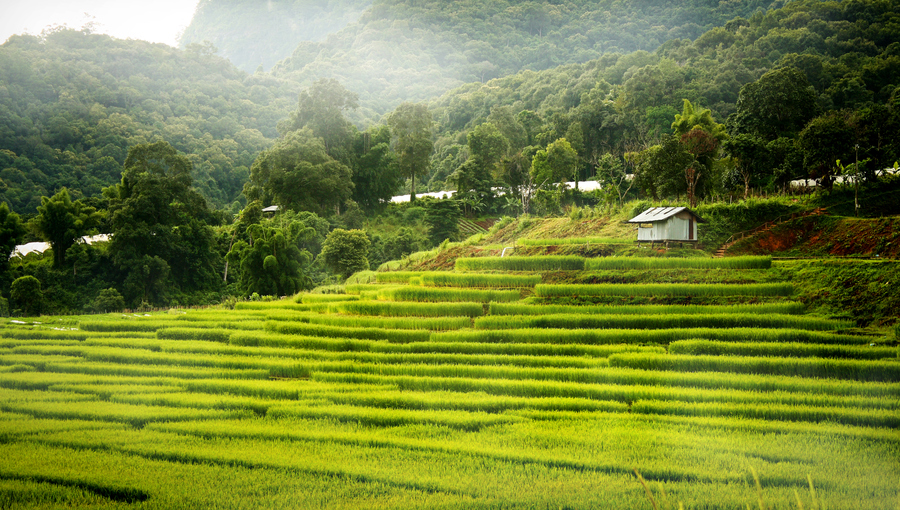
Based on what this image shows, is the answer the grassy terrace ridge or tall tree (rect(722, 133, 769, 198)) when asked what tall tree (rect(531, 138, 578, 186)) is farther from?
the grassy terrace ridge

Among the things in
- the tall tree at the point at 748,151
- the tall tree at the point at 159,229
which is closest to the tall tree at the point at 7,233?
the tall tree at the point at 159,229

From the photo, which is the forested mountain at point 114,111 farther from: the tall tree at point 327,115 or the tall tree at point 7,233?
the tall tree at point 327,115

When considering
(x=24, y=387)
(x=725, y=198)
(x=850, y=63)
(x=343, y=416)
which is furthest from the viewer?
(x=850, y=63)

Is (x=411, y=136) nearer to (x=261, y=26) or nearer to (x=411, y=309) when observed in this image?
(x=261, y=26)

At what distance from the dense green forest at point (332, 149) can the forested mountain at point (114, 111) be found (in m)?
0.09

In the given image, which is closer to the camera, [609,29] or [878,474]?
[878,474]

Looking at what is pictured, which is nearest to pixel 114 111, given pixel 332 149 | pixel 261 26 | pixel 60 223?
pixel 261 26

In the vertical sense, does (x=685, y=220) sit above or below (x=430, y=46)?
below

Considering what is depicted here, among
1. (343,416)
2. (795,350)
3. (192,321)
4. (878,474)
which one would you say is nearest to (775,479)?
(878,474)

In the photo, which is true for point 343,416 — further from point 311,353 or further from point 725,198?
point 725,198

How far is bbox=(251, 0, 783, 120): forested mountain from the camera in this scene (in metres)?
27.0

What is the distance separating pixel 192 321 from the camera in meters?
9.64

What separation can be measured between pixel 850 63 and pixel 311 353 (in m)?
27.0

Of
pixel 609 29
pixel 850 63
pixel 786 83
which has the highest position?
pixel 609 29
